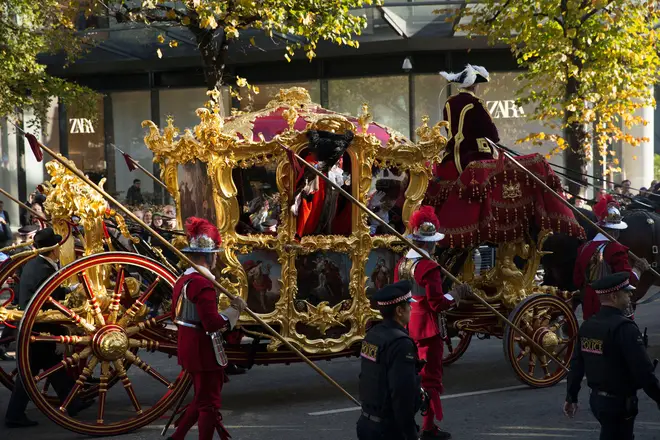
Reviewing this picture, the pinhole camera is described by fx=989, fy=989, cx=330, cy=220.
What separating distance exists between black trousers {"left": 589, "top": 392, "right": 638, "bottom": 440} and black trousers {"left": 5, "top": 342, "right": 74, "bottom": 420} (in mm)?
4626

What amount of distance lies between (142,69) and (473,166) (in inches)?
682

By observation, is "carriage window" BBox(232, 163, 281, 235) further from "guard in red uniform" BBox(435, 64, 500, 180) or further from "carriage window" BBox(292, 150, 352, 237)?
"guard in red uniform" BBox(435, 64, 500, 180)

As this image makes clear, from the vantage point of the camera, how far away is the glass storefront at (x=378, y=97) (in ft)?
80.3

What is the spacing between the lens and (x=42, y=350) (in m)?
8.59

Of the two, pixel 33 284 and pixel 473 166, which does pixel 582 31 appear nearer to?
pixel 473 166

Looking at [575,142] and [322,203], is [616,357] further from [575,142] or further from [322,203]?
[575,142]

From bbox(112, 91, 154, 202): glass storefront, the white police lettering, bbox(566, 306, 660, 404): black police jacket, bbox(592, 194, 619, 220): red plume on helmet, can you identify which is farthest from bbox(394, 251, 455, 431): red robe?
bbox(112, 91, 154, 202): glass storefront

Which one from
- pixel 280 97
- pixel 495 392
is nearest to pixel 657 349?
pixel 495 392

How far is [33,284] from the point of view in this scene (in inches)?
347

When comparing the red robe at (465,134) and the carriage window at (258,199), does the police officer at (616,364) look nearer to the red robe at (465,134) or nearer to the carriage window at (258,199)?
the carriage window at (258,199)

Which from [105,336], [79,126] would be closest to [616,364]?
[105,336]

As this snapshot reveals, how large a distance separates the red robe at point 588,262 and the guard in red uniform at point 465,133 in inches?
54.5

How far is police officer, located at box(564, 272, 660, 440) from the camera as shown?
6012 millimetres

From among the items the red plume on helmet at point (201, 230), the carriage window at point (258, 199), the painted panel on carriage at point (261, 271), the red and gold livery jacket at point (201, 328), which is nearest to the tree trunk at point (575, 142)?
the carriage window at point (258, 199)
